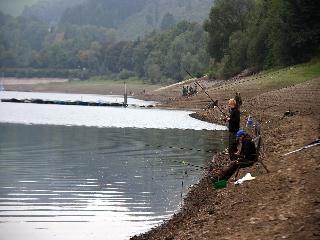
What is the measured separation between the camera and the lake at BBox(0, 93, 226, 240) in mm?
20250

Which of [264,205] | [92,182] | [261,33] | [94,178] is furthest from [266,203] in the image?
[261,33]

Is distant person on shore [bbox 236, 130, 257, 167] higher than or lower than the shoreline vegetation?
higher

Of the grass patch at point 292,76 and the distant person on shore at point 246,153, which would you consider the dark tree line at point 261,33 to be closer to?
the grass patch at point 292,76

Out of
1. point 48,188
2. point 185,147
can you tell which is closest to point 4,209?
point 48,188

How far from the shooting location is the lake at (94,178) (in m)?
20.2

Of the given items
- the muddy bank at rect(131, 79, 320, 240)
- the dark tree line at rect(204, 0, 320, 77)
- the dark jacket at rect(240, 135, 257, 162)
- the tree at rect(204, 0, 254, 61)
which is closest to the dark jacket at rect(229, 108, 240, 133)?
the muddy bank at rect(131, 79, 320, 240)

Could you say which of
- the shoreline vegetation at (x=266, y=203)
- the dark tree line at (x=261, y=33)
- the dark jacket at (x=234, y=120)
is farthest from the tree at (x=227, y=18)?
the dark jacket at (x=234, y=120)

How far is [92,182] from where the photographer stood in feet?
92.7

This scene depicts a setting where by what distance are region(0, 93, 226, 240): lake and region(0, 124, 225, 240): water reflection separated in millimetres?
30

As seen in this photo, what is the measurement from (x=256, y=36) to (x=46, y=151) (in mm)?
68151

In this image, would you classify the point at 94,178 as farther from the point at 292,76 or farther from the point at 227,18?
the point at 227,18

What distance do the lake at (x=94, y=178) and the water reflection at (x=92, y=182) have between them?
0.10 ft

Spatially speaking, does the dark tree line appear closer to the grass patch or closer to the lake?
the grass patch

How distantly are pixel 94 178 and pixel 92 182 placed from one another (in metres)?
1.17
